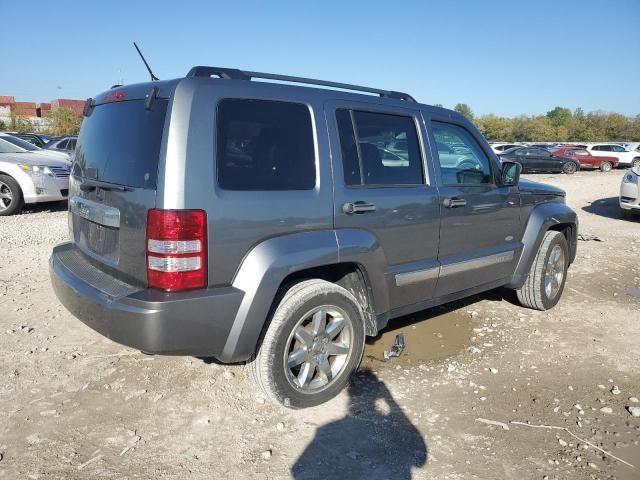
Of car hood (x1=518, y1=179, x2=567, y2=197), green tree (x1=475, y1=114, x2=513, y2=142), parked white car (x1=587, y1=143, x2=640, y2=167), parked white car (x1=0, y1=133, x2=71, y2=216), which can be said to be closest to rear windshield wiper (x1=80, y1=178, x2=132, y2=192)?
→ car hood (x1=518, y1=179, x2=567, y2=197)

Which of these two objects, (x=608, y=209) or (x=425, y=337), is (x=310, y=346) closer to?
(x=425, y=337)

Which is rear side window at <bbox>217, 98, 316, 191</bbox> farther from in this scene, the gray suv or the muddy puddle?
the muddy puddle

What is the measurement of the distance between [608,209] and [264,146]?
11.8 meters

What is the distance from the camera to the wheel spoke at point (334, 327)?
3084 mm

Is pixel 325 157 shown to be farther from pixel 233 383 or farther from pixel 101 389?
pixel 101 389

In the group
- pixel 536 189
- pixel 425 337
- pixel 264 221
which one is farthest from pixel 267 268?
pixel 536 189

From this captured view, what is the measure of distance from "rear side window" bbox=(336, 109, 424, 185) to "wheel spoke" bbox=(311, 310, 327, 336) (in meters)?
0.83

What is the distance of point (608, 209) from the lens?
39.3 ft

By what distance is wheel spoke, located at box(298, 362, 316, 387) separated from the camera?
118 inches

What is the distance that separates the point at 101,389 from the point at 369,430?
1.77m

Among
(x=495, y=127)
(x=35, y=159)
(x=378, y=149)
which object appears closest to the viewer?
(x=378, y=149)

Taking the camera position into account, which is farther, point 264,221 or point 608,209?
point 608,209

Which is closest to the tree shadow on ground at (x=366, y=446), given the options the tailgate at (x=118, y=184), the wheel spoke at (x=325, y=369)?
the wheel spoke at (x=325, y=369)

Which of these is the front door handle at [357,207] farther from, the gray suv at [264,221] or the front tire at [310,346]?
the front tire at [310,346]
